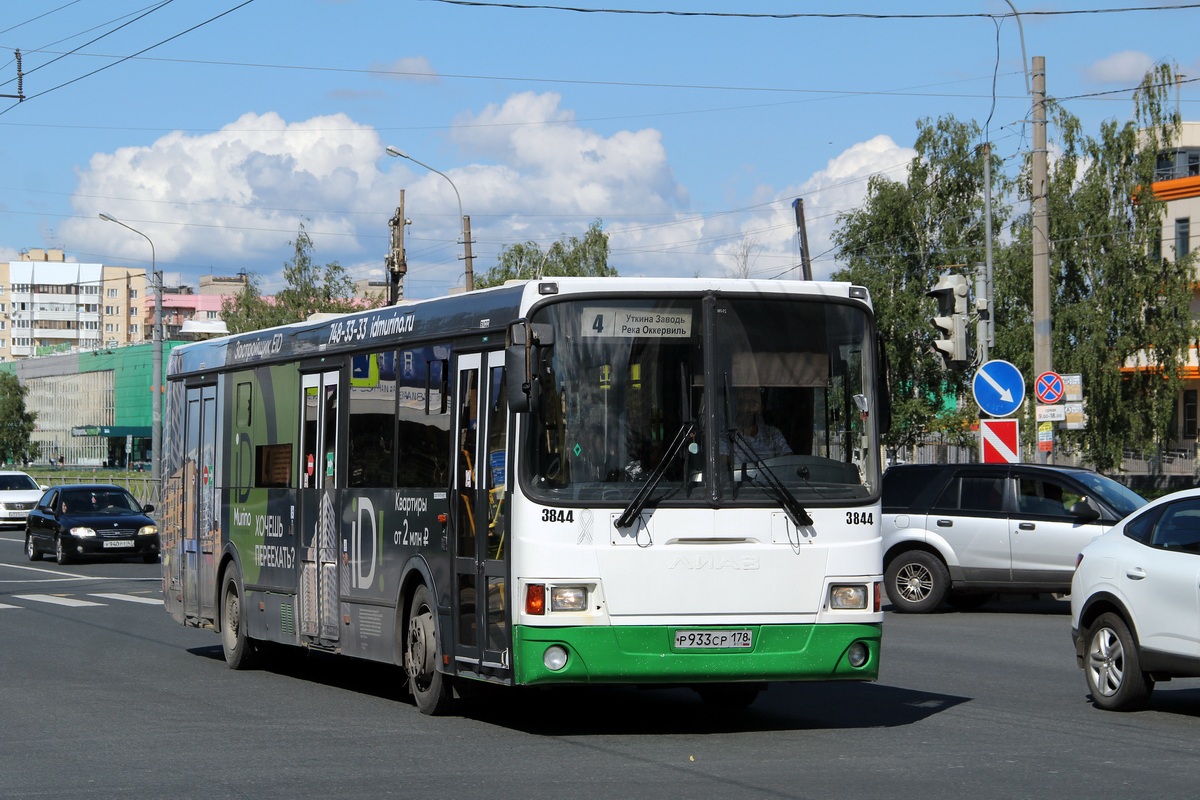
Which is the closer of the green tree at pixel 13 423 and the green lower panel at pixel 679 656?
the green lower panel at pixel 679 656

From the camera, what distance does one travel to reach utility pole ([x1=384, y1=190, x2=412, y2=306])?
136ft

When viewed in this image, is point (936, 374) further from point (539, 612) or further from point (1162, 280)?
point (539, 612)

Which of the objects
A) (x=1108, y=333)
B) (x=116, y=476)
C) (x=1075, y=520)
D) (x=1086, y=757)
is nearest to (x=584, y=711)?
(x=1086, y=757)

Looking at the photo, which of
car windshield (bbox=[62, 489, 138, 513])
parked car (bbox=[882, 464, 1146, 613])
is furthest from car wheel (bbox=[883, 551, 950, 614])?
car windshield (bbox=[62, 489, 138, 513])

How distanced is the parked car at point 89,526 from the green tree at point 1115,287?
29.0 meters

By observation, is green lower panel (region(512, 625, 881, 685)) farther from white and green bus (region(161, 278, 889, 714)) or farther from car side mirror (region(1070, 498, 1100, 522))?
car side mirror (region(1070, 498, 1100, 522))

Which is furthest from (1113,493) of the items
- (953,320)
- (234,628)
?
(234,628)

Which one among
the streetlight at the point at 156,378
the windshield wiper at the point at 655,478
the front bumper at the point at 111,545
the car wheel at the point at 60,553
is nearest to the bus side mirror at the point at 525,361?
→ the windshield wiper at the point at 655,478

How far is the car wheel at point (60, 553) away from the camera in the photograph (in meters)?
33.9

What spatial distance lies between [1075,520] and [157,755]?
41.4 feet

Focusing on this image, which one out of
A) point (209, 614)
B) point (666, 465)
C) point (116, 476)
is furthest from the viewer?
point (116, 476)

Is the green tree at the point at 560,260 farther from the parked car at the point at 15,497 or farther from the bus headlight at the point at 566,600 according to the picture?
the bus headlight at the point at 566,600

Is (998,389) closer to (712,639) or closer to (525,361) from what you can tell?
(712,639)

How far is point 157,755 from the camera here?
31.7 feet
